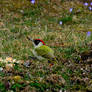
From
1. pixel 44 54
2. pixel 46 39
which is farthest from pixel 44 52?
pixel 46 39

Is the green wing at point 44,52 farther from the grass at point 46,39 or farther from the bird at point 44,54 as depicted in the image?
the grass at point 46,39

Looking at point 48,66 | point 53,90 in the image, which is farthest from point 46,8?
point 53,90

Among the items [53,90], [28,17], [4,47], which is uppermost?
[28,17]

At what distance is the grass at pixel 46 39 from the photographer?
14.7 feet

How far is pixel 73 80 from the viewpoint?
4.70 metres

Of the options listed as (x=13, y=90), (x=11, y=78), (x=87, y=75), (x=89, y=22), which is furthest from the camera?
(x=89, y=22)

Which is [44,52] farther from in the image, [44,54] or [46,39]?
[46,39]

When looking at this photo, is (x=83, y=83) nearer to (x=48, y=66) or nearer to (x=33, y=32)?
(x=48, y=66)

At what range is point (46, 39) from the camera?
26.1 ft

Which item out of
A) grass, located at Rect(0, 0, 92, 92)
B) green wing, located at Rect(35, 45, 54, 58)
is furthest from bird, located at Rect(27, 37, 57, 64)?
grass, located at Rect(0, 0, 92, 92)

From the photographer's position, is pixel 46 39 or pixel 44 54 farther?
pixel 46 39

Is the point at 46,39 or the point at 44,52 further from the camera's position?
the point at 46,39

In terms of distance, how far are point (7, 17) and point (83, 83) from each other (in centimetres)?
761

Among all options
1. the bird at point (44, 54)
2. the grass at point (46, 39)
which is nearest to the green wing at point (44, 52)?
the bird at point (44, 54)
